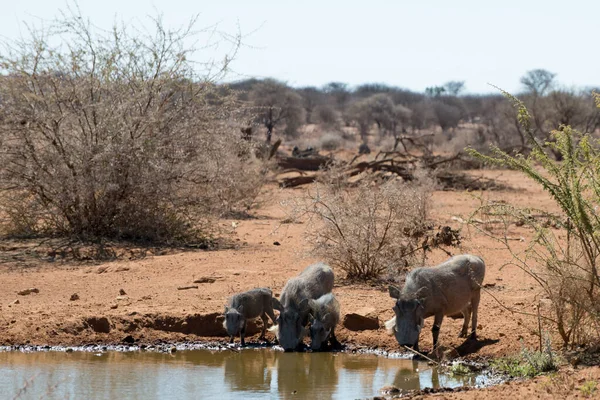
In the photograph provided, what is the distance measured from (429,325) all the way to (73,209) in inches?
330

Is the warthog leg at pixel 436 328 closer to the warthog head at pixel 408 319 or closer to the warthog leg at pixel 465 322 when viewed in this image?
the warthog head at pixel 408 319

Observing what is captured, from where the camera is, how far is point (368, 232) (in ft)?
40.1

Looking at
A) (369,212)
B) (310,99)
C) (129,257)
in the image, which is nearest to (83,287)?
(129,257)

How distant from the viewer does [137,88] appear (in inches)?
641

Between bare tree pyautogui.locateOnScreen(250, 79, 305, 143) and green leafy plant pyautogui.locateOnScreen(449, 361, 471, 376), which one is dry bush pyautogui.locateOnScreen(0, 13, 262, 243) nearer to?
green leafy plant pyautogui.locateOnScreen(449, 361, 471, 376)

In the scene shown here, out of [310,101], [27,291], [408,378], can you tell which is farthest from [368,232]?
[310,101]


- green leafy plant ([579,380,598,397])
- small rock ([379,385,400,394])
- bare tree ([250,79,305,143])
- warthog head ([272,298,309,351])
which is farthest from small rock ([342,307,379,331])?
bare tree ([250,79,305,143])

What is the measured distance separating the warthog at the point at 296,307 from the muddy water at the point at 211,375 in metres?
0.19

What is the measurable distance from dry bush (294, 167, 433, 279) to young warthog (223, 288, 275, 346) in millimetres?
2447

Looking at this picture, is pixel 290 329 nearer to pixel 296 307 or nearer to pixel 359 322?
pixel 296 307

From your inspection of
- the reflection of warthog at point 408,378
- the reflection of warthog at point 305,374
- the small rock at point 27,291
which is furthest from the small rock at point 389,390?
the small rock at point 27,291

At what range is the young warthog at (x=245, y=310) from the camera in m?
9.58

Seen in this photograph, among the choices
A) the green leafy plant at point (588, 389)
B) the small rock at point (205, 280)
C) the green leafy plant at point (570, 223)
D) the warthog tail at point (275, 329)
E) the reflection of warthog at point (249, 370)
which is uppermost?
the green leafy plant at point (570, 223)

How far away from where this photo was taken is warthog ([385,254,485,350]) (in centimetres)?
873
